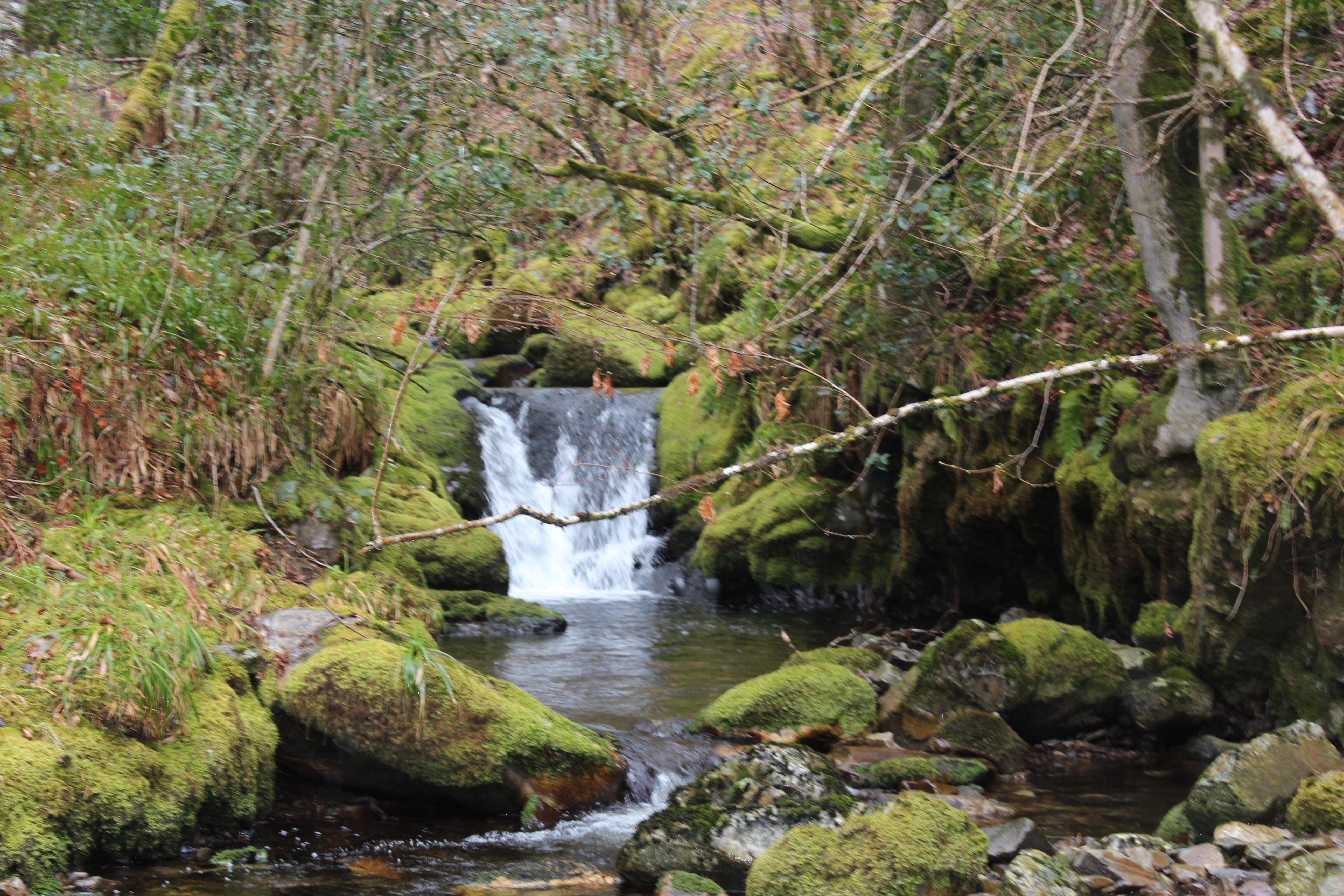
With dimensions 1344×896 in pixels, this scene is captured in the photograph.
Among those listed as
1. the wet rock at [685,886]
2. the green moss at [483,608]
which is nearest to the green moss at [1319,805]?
the wet rock at [685,886]

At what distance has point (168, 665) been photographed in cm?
509

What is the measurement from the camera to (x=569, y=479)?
49.6 ft

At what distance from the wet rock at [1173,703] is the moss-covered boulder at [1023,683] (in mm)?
263

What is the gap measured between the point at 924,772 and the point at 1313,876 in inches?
99.5

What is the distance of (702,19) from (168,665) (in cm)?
791

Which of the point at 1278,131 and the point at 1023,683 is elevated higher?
the point at 1278,131

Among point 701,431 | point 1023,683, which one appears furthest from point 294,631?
point 701,431

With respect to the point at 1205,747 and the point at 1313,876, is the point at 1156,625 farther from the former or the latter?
the point at 1313,876

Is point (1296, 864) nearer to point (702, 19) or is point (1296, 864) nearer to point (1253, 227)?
point (1253, 227)

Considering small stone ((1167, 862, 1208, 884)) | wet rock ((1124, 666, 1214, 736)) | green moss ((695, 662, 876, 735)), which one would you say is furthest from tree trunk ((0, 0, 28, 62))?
wet rock ((1124, 666, 1214, 736))

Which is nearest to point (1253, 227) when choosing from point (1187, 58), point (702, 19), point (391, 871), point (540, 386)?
point (1187, 58)

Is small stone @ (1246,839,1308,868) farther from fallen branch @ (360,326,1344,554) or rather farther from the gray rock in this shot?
the gray rock

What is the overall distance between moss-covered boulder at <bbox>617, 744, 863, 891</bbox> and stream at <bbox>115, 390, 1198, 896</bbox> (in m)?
0.29

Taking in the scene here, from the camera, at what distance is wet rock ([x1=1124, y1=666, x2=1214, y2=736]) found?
6.83 m
